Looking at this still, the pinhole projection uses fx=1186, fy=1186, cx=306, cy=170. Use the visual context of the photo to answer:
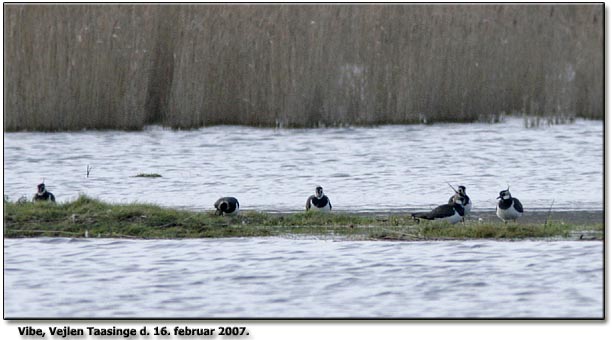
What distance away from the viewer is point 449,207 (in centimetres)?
938

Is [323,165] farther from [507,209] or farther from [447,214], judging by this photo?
[447,214]

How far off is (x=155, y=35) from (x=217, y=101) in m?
1.24

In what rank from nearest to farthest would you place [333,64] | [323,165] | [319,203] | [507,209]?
[507,209], [319,203], [323,165], [333,64]

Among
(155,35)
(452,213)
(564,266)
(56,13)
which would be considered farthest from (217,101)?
(564,266)

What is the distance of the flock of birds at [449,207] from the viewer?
934 cm

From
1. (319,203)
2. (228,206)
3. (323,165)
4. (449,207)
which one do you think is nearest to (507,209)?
(449,207)

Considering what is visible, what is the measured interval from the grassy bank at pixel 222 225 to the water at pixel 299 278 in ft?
A: 0.71

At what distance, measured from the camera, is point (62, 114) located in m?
15.8

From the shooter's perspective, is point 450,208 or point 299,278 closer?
point 299,278

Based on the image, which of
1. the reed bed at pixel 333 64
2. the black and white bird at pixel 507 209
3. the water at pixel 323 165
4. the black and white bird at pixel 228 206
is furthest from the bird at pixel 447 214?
the reed bed at pixel 333 64

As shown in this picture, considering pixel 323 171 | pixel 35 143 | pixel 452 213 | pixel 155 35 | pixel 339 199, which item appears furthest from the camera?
pixel 155 35

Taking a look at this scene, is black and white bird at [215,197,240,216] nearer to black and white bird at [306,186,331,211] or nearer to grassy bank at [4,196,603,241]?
grassy bank at [4,196,603,241]

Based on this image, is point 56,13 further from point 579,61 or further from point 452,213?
point 452,213

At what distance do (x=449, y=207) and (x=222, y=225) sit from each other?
180 centimetres
